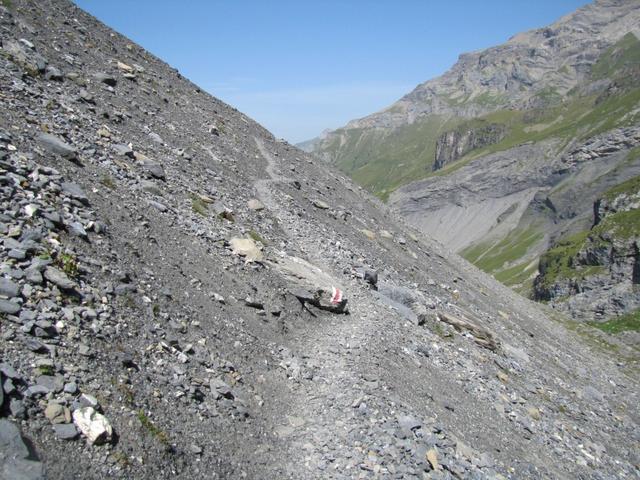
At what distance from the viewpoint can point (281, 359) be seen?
18219 mm

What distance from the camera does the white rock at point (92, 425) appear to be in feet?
33.6

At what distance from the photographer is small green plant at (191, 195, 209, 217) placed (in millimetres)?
24306

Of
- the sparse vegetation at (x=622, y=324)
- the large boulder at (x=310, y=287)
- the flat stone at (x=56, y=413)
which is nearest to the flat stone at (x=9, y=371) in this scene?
the flat stone at (x=56, y=413)

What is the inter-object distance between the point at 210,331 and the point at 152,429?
553 cm

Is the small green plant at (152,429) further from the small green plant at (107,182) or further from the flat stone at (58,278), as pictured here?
the small green plant at (107,182)

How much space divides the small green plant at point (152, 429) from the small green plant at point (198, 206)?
13832mm

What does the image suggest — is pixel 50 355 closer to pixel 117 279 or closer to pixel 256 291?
pixel 117 279

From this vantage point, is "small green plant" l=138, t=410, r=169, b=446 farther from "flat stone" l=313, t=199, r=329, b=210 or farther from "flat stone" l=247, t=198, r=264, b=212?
"flat stone" l=313, t=199, r=329, b=210

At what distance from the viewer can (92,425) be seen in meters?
10.3

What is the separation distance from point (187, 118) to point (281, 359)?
26.2 m

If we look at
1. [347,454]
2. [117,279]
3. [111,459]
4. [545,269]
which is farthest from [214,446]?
[545,269]

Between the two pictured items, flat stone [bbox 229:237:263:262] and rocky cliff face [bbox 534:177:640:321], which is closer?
flat stone [bbox 229:237:263:262]

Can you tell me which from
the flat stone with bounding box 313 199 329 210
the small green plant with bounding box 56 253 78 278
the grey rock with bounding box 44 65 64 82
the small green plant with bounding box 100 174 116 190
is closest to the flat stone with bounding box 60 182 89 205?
the small green plant with bounding box 100 174 116 190

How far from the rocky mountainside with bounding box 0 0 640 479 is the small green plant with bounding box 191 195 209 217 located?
19cm
